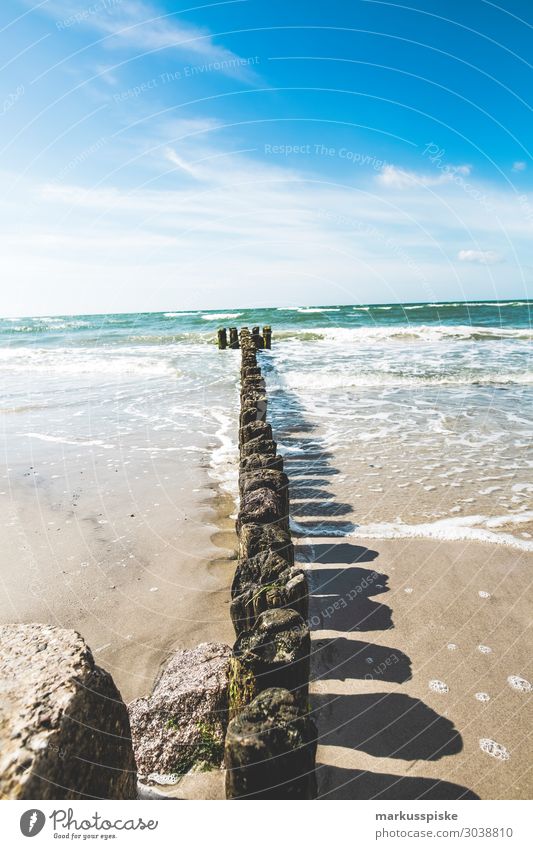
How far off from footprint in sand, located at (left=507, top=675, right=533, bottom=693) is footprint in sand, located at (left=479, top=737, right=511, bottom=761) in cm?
57

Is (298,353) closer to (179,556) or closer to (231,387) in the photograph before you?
(231,387)

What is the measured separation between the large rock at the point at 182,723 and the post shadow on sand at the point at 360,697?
66cm

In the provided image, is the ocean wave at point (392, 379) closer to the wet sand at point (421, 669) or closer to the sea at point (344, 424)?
the sea at point (344, 424)

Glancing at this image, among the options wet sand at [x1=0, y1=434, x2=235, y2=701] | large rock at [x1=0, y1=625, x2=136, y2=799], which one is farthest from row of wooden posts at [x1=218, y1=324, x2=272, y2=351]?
large rock at [x1=0, y1=625, x2=136, y2=799]

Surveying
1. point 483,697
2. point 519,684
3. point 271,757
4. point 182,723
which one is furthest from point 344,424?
point 271,757

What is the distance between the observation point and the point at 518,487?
7.10 m

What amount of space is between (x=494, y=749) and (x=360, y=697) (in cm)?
84

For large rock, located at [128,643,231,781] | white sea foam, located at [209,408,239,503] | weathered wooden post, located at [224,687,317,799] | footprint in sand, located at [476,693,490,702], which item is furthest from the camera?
white sea foam, located at [209,408,239,503]

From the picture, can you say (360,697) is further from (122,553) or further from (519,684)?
(122,553)

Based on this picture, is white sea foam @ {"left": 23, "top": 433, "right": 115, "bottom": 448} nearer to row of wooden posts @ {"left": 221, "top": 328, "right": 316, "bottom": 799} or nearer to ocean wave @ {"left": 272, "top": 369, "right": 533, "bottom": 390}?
row of wooden posts @ {"left": 221, "top": 328, "right": 316, "bottom": 799}

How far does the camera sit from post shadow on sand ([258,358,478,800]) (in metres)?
2.73

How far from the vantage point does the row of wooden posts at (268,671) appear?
76.8 inches
